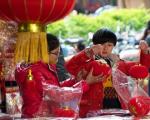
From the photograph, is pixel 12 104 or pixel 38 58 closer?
pixel 38 58

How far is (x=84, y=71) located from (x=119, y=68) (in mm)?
309

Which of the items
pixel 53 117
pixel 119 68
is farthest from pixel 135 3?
pixel 53 117

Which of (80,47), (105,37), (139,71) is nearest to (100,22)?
(80,47)

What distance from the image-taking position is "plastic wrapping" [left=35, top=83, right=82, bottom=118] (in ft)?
7.39

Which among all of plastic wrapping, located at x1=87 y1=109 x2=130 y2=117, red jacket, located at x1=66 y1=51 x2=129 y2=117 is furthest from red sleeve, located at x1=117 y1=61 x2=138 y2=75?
plastic wrapping, located at x1=87 y1=109 x2=130 y2=117

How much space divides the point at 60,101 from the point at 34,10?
45cm

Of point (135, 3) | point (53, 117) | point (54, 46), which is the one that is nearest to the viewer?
point (53, 117)

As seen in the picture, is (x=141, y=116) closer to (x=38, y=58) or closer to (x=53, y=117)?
(x=53, y=117)

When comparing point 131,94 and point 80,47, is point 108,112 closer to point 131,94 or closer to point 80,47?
point 131,94

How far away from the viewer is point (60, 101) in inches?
89.0

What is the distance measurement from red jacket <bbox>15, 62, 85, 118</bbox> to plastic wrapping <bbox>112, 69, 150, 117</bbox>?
0.39m

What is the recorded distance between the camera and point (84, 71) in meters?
2.65

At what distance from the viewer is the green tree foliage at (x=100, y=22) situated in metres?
8.19

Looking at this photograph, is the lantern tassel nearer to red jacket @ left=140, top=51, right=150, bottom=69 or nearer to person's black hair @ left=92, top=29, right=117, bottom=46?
person's black hair @ left=92, top=29, right=117, bottom=46
